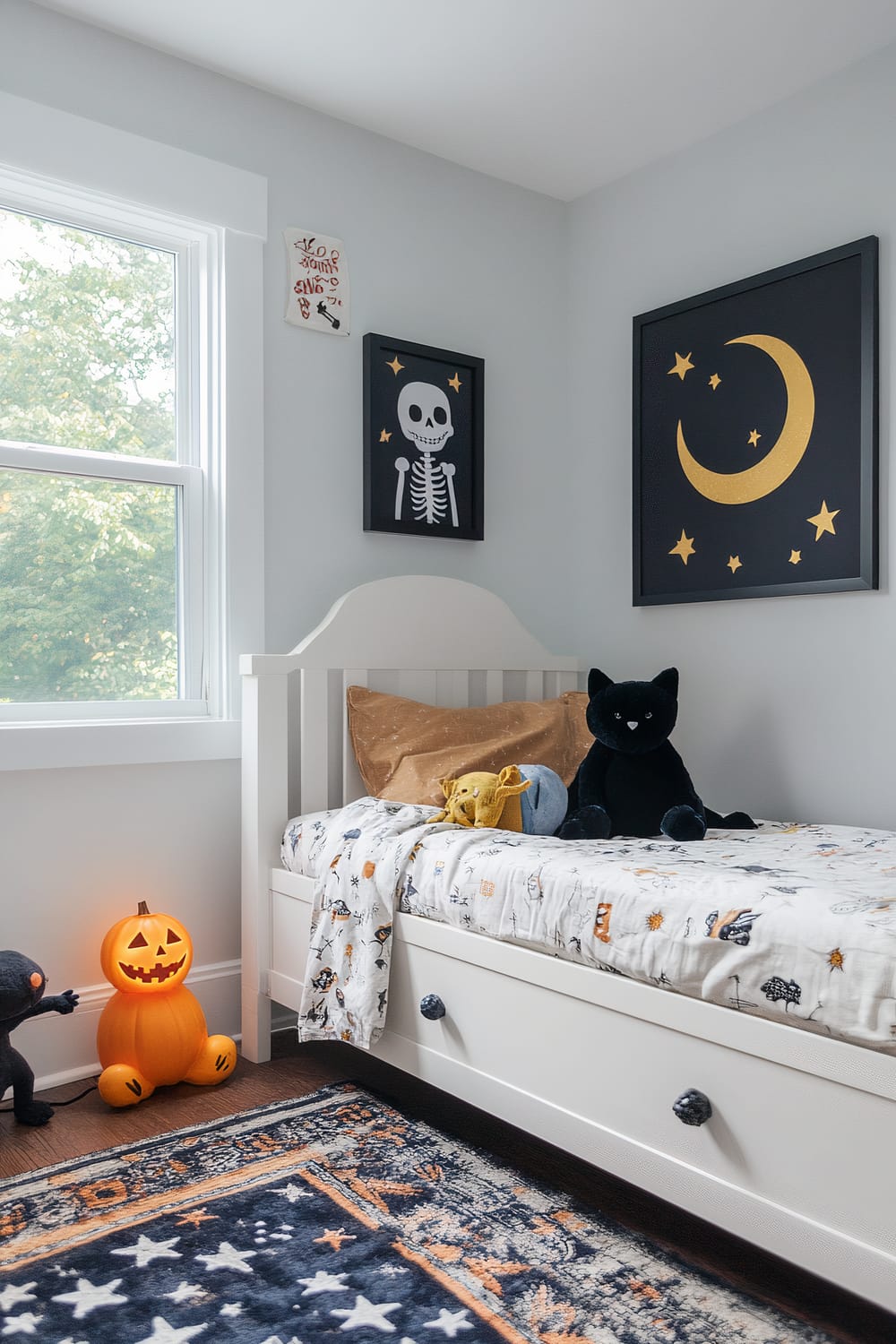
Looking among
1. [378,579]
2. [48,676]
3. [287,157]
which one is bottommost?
[48,676]

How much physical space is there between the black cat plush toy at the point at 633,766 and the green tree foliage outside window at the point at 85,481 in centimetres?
100

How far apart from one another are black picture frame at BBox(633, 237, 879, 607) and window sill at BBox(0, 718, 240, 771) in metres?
1.24

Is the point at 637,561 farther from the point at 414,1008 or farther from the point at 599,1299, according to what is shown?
the point at 599,1299

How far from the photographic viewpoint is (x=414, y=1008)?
188 cm

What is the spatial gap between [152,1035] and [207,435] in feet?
4.47

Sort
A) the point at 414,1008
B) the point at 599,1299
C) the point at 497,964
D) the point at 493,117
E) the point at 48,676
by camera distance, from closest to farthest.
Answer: the point at 599,1299 < the point at 497,964 < the point at 414,1008 < the point at 48,676 < the point at 493,117

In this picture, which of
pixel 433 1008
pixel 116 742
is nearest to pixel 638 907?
pixel 433 1008

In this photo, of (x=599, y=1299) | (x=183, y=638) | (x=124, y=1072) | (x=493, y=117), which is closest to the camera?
(x=599, y=1299)

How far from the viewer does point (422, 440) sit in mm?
2789

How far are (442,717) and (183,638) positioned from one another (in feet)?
2.13

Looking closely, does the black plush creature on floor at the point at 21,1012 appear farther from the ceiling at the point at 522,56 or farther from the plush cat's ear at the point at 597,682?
the ceiling at the point at 522,56

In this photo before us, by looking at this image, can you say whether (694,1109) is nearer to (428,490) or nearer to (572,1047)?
(572,1047)

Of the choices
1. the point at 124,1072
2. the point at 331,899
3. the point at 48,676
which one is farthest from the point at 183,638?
the point at 124,1072

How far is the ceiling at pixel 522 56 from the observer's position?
2.20 meters
